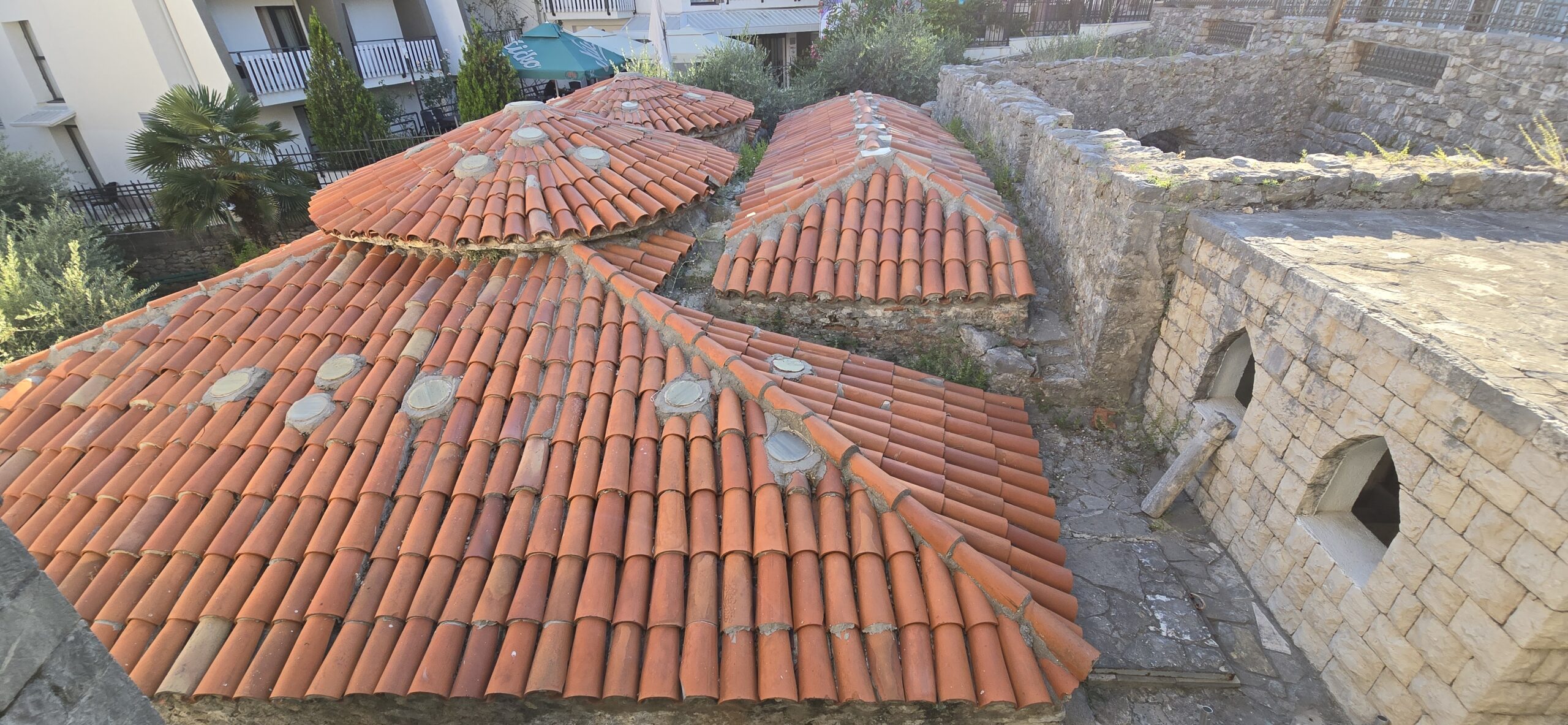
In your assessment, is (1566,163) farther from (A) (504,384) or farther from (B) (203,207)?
(B) (203,207)

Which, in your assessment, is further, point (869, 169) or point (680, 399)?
point (869, 169)

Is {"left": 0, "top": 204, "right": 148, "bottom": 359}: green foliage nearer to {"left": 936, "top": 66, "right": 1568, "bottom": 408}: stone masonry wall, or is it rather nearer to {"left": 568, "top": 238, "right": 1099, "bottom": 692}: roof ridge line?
{"left": 568, "top": 238, "right": 1099, "bottom": 692}: roof ridge line

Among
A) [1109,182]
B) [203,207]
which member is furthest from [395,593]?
[203,207]

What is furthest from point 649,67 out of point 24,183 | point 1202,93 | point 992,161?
point 24,183

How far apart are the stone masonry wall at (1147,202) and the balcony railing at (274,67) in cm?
1792

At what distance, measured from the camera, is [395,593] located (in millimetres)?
3357

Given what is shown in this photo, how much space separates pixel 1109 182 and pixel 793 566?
12.6ft

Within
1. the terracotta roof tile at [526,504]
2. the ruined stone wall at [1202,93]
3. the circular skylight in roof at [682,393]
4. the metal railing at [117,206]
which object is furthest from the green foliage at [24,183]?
the ruined stone wall at [1202,93]

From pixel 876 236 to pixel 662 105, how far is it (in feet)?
20.7

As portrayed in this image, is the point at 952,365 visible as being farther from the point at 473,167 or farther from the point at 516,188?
the point at 473,167

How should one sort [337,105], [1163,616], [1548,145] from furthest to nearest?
[337,105] → [1548,145] → [1163,616]

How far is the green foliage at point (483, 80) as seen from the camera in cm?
1388

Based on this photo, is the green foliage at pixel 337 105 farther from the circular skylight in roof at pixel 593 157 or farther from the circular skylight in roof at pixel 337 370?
the circular skylight in roof at pixel 337 370

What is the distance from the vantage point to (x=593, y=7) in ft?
77.5
